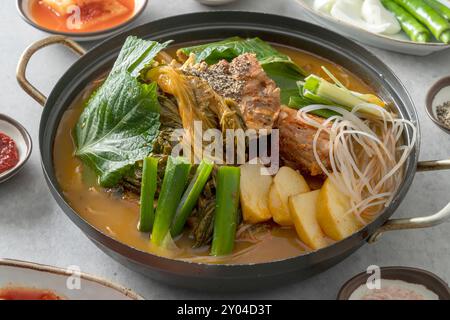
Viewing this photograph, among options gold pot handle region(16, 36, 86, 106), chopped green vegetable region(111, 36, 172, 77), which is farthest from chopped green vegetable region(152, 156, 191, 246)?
gold pot handle region(16, 36, 86, 106)

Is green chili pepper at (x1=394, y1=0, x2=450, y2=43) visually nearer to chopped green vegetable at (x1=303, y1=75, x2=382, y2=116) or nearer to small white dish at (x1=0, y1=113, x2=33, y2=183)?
chopped green vegetable at (x1=303, y1=75, x2=382, y2=116)

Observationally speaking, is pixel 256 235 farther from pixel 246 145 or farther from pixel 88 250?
pixel 88 250

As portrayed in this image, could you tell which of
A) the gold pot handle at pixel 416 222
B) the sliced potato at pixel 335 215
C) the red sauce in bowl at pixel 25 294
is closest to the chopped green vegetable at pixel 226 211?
the sliced potato at pixel 335 215

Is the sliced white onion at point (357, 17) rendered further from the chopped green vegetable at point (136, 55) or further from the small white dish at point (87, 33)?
the chopped green vegetable at point (136, 55)
